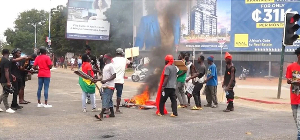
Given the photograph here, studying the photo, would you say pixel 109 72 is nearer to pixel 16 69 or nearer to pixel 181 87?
pixel 16 69

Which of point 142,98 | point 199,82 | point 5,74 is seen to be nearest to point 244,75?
point 199,82

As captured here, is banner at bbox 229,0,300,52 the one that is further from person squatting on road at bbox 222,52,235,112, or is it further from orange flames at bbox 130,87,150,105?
orange flames at bbox 130,87,150,105

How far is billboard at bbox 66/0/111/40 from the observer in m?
28.7

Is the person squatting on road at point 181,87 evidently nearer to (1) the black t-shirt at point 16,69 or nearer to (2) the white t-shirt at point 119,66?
(2) the white t-shirt at point 119,66

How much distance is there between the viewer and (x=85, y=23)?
3139 cm

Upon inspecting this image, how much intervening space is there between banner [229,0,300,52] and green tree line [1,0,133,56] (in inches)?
449

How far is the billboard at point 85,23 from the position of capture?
94.1 ft

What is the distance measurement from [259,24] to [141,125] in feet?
81.8

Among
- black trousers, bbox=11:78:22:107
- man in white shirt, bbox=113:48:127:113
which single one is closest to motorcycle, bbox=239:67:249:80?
man in white shirt, bbox=113:48:127:113

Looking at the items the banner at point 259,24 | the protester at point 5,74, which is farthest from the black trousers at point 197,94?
the banner at point 259,24

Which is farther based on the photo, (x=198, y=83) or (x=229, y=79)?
(x=198, y=83)

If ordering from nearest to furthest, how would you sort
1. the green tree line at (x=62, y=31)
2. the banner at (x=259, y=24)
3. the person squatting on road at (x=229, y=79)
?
the person squatting on road at (x=229, y=79) → the green tree line at (x=62, y=31) → the banner at (x=259, y=24)

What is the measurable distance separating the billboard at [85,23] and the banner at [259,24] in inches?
443

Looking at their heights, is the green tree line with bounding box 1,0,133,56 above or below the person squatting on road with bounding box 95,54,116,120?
above
